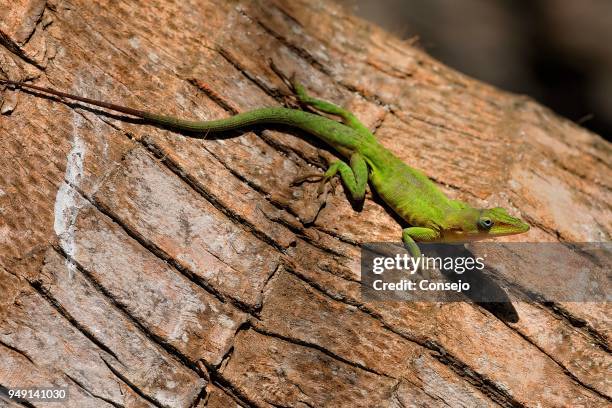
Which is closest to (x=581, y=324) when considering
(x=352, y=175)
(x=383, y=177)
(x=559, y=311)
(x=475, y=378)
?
(x=559, y=311)

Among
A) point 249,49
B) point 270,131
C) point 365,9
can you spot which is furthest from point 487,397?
point 365,9

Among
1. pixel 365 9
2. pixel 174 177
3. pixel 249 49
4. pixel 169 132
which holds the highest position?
pixel 365 9

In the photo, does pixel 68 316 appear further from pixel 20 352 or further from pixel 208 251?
pixel 208 251

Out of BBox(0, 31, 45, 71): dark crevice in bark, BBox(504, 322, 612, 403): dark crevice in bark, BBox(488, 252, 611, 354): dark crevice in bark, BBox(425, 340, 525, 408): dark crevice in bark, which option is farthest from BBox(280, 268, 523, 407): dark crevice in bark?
BBox(0, 31, 45, 71): dark crevice in bark

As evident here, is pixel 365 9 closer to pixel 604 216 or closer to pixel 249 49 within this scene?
pixel 249 49

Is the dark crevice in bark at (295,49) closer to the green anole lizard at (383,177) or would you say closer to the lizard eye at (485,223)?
the green anole lizard at (383,177)

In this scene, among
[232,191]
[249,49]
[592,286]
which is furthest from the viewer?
[249,49]
